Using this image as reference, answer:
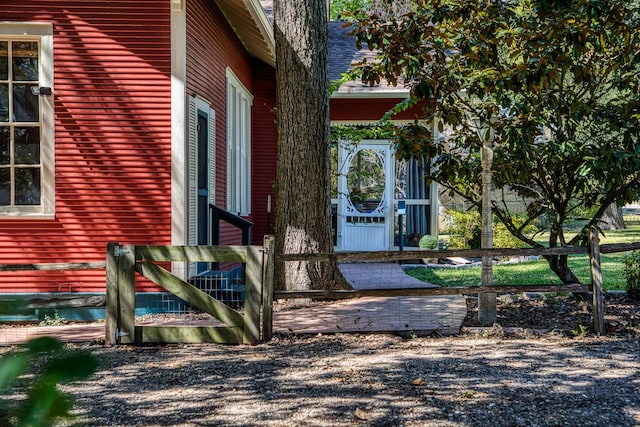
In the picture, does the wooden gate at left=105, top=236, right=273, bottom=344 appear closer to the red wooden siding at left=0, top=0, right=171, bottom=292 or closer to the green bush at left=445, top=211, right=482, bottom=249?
the red wooden siding at left=0, top=0, right=171, bottom=292

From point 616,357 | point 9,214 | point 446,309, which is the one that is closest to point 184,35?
point 9,214

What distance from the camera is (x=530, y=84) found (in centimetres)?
703

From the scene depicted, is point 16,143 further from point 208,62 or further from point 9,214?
point 208,62

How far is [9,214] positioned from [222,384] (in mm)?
4503

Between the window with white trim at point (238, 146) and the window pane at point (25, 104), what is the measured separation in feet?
12.9

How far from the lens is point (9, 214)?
8.39m

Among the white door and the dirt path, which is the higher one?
the white door

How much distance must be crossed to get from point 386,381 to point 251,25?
25.2ft

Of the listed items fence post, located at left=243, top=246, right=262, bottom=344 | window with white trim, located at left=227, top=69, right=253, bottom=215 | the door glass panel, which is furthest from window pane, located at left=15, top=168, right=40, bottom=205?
the door glass panel

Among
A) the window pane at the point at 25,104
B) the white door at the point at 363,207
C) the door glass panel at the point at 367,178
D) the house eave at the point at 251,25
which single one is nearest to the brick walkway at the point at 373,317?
the window pane at the point at 25,104

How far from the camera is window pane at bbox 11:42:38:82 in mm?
8477

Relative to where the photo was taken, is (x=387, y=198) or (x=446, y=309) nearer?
(x=446, y=309)

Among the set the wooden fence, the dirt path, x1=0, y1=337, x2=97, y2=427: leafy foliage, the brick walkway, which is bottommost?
the dirt path

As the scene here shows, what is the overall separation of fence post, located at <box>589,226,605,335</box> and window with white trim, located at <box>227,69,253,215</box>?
255 inches
